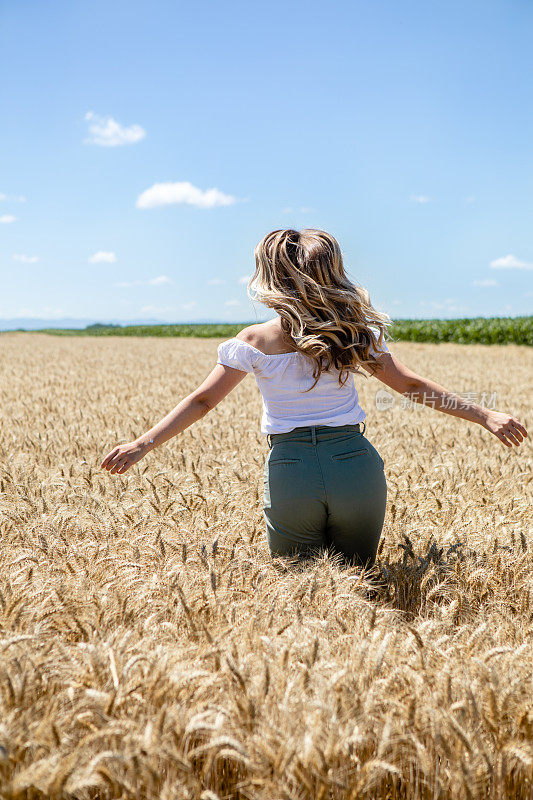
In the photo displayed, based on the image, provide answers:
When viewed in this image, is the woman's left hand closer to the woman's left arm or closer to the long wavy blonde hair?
the woman's left arm

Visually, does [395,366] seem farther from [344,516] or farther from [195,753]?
[195,753]

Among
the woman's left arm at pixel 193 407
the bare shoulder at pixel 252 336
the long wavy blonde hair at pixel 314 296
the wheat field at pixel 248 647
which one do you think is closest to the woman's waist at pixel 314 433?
the long wavy blonde hair at pixel 314 296

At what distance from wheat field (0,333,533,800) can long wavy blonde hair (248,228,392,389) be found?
104cm

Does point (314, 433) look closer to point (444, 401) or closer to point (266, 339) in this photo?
point (266, 339)

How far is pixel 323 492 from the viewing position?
3041mm

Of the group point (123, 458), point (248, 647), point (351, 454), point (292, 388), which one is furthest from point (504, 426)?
point (123, 458)

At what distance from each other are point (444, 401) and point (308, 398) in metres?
0.77

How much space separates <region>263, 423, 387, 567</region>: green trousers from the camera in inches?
120

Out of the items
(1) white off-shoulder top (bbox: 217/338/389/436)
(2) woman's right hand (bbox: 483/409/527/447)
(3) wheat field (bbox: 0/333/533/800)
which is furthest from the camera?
(2) woman's right hand (bbox: 483/409/527/447)

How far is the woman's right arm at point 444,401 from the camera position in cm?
334

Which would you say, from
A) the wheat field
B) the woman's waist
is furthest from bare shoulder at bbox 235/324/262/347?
the wheat field

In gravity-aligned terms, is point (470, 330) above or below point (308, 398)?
above

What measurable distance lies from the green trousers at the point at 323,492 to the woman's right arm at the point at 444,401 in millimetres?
401

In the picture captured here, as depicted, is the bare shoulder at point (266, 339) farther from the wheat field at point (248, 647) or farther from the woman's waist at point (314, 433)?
the wheat field at point (248, 647)
